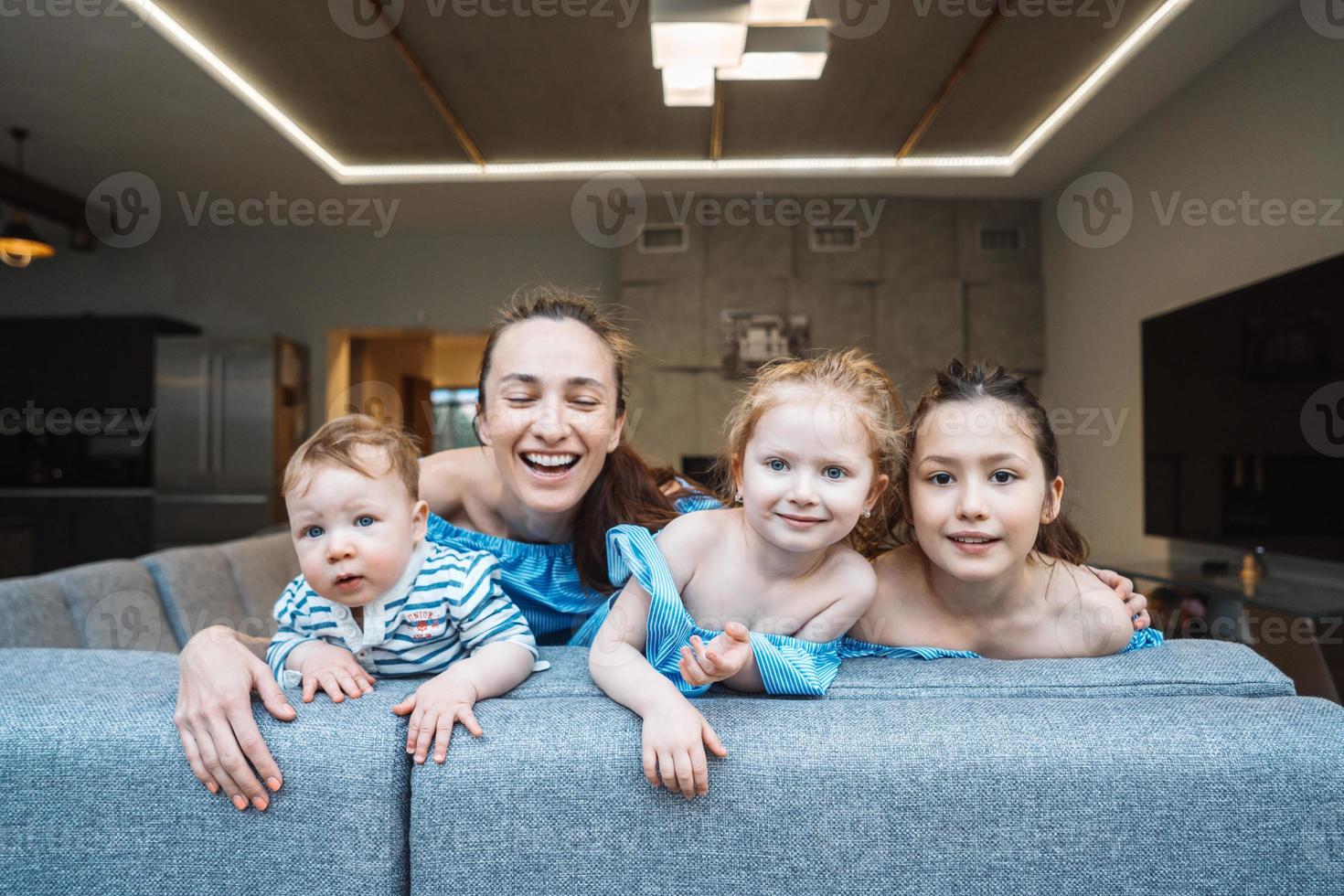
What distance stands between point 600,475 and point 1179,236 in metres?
3.82

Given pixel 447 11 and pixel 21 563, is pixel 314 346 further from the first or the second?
pixel 447 11

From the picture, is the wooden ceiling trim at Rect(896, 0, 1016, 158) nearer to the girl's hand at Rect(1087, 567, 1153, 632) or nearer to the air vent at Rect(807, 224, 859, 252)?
the air vent at Rect(807, 224, 859, 252)

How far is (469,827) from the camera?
2.67ft

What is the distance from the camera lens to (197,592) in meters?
2.12

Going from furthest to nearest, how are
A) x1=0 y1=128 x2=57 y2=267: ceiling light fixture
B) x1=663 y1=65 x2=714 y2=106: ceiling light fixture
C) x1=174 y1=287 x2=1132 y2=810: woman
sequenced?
1. x1=0 y1=128 x2=57 y2=267: ceiling light fixture
2. x1=663 y1=65 x2=714 y2=106: ceiling light fixture
3. x1=174 y1=287 x2=1132 y2=810: woman


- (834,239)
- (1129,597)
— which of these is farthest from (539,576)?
(834,239)

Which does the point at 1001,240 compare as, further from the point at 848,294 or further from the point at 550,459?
the point at 550,459

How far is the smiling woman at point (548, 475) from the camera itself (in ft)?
4.46

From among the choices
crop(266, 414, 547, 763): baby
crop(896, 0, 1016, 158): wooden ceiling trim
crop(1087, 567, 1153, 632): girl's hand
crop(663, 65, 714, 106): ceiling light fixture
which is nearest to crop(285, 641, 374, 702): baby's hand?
crop(266, 414, 547, 763): baby

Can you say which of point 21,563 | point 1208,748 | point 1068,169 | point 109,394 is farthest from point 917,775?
point 109,394

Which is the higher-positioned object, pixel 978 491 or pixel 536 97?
pixel 536 97

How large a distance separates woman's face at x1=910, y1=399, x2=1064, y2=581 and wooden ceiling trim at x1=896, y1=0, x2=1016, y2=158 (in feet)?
9.41

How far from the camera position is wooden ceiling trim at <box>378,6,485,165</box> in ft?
11.4

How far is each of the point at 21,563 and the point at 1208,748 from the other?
20.2 feet
